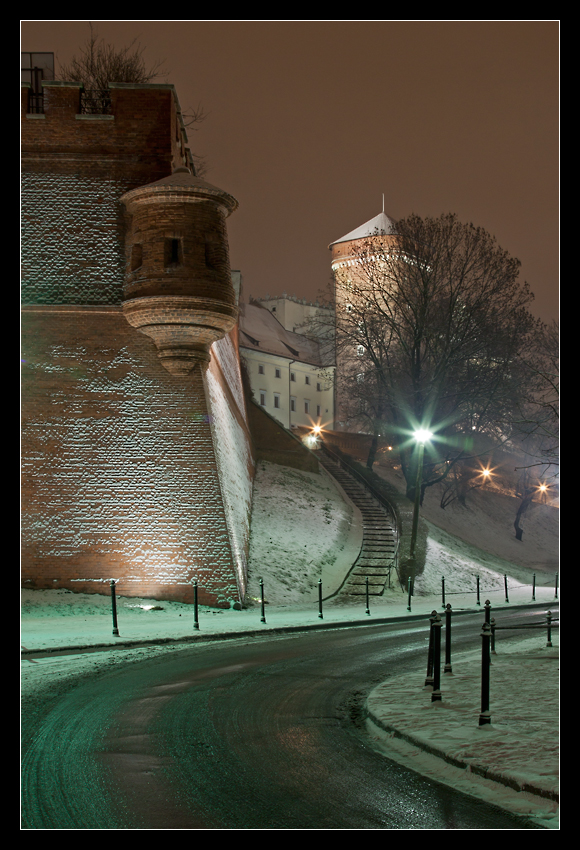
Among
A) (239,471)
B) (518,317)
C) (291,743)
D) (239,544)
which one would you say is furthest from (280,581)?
(518,317)

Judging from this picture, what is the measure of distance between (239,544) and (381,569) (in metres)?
7.59

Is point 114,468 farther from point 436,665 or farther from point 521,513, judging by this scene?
point 521,513

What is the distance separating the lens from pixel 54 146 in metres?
20.7

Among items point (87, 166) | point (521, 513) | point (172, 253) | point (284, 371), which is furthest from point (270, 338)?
point (172, 253)

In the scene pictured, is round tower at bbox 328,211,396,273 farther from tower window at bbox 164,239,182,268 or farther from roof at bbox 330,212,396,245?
tower window at bbox 164,239,182,268

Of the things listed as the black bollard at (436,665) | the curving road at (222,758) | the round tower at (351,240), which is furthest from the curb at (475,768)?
the round tower at (351,240)

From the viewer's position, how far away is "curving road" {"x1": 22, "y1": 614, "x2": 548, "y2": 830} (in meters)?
5.97

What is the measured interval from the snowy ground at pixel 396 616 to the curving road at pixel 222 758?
1.43 ft

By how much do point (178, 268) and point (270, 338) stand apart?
51740mm

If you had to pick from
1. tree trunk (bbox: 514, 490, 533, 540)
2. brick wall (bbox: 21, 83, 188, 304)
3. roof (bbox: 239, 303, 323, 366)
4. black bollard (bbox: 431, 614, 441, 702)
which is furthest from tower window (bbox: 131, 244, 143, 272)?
roof (bbox: 239, 303, 323, 366)

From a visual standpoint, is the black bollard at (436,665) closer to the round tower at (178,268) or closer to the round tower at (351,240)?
the round tower at (178,268)

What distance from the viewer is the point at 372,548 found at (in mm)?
29844

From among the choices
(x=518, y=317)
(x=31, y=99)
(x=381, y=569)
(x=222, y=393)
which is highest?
(x=31, y=99)

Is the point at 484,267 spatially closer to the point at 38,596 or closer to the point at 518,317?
the point at 518,317
